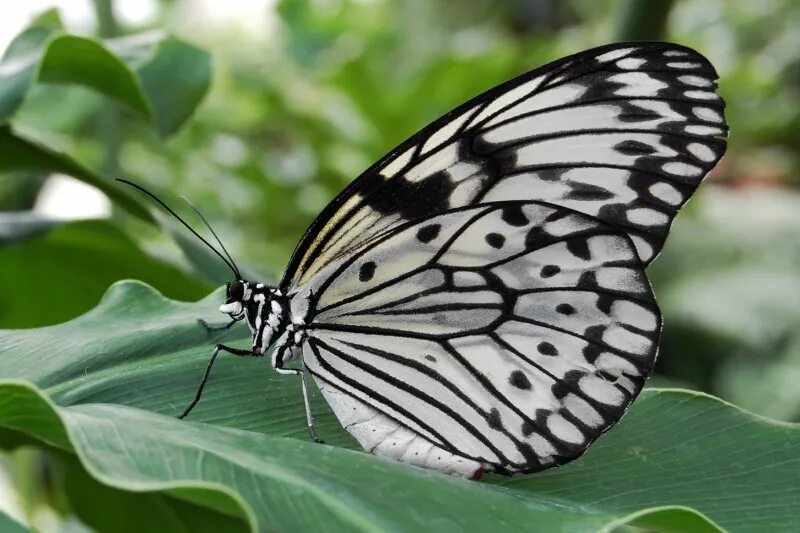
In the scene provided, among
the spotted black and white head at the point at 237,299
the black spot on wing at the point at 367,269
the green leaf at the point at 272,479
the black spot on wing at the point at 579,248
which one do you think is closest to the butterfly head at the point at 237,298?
the spotted black and white head at the point at 237,299

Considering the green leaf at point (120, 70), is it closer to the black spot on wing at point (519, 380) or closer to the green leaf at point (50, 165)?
the green leaf at point (50, 165)

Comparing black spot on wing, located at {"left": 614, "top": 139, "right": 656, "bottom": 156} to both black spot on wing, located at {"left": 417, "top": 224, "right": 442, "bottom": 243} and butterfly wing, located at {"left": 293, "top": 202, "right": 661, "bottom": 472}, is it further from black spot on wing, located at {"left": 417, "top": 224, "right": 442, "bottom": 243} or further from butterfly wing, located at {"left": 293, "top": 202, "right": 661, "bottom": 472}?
black spot on wing, located at {"left": 417, "top": 224, "right": 442, "bottom": 243}

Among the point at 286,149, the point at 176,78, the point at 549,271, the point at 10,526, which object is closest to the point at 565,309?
the point at 549,271

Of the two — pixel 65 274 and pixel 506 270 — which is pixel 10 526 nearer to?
pixel 506 270

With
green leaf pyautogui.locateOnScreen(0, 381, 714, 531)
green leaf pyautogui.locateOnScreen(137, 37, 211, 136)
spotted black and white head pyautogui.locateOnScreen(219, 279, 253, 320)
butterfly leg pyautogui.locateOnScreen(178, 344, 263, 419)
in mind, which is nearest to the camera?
green leaf pyautogui.locateOnScreen(0, 381, 714, 531)

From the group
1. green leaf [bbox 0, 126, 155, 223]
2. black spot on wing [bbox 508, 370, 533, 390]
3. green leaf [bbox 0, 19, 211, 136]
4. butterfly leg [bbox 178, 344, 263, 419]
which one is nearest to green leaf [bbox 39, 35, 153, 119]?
green leaf [bbox 0, 19, 211, 136]
